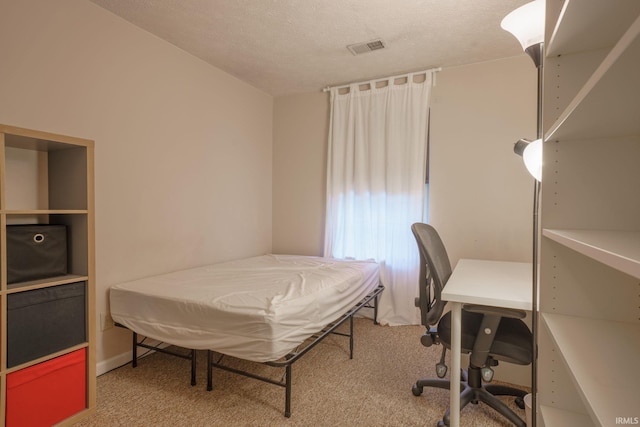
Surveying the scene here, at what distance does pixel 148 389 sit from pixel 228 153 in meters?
2.11

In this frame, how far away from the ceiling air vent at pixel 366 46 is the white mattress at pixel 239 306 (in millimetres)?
1830

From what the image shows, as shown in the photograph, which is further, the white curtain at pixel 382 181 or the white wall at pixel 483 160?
the white curtain at pixel 382 181

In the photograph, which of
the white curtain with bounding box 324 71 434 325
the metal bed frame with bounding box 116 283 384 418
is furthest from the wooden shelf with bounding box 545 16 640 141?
the white curtain with bounding box 324 71 434 325

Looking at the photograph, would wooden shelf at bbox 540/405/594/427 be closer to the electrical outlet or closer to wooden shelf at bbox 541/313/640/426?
wooden shelf at bbox 541/313/640/426

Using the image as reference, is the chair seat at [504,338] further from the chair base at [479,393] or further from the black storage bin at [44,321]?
the black storage bin at [44,321]

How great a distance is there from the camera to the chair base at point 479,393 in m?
1.65

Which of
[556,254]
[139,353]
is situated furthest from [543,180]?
[139,353]

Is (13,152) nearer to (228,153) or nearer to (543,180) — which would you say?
(228,153)

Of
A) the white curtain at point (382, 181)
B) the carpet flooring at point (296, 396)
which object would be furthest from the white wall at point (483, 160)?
the carpet flooring at point (296, 396)

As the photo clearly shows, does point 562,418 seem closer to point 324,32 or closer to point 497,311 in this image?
point 497,311

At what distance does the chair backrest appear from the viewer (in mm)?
1671

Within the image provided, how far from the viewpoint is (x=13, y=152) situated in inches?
71.3

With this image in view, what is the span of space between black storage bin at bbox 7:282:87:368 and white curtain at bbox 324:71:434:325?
7.57 ft

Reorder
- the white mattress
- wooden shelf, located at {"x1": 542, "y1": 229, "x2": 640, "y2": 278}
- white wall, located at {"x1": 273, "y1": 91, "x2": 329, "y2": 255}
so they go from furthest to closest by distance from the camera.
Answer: white wall, located at {"x1": 273, "y1": 91, "x2": 329, "y2": 255} < the white mattress < wooden shelf, located at {"x1": 542, "y1": 229, "x2": 640, "y2": 278}
